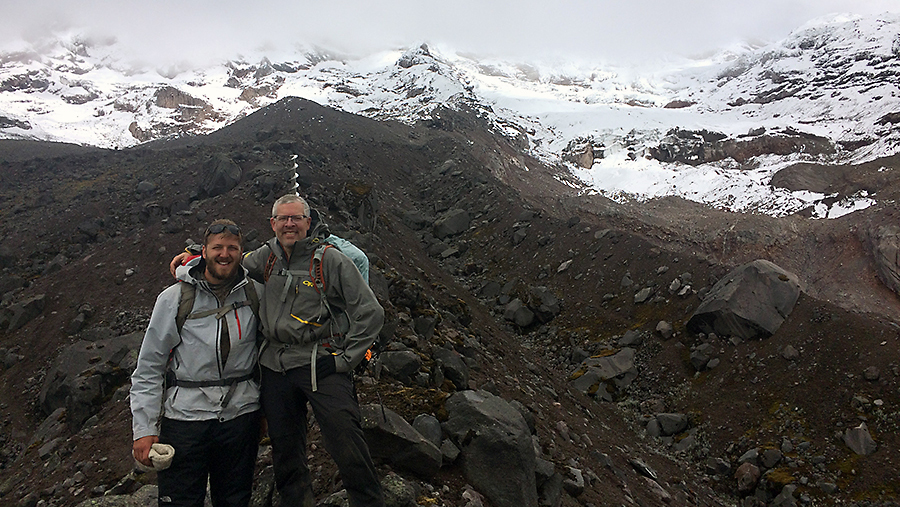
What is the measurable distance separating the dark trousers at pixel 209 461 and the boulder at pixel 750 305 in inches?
402

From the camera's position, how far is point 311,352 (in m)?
3.33

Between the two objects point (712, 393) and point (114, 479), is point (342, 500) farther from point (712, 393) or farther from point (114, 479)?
point (712, 393)

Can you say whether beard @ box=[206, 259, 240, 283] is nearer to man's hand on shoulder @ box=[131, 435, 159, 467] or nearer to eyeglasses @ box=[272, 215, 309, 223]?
eyeglasses @ box=[272, 215, 309, 223]

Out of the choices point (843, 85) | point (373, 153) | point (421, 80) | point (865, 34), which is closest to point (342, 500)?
point (373, 153)

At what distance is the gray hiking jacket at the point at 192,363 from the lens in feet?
9.87

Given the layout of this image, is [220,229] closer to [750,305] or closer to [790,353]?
[790,353]

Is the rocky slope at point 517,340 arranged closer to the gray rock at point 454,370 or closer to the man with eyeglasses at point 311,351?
the gray rock at point 454,370

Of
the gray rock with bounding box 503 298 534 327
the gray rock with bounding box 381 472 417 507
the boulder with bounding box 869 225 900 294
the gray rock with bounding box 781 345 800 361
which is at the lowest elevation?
the gray rock with bounding box 503 298 534 327

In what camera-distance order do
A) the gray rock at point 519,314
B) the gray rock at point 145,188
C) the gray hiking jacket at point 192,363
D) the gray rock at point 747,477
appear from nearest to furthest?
the gray hiking jacket at point 192,363 < the gray rock at point 747,477 < the gray rock at point 519,314 < the gray rock at point 145,188

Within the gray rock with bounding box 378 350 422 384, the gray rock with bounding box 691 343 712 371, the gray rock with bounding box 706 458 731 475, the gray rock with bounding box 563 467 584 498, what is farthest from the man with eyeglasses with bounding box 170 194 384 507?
the gray rock with bounding box 691 343 712 371

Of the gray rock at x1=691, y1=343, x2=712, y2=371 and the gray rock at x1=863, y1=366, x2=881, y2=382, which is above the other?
the gray rock at x1=863, y1=366, x2=881, y2=382

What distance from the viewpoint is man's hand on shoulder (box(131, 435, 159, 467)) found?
2.87 metres

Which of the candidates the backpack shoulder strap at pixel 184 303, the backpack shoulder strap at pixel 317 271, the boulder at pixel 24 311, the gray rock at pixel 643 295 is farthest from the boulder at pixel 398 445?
the boulder at pixel 24 311

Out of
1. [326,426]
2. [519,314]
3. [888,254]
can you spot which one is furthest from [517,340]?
[888,254]
